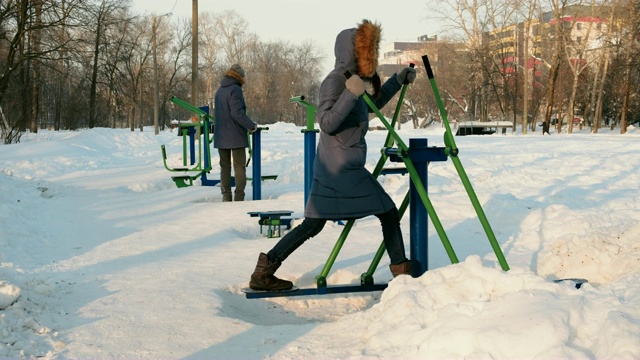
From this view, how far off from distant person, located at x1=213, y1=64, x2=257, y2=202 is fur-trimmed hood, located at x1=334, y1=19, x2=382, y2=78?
195 inches

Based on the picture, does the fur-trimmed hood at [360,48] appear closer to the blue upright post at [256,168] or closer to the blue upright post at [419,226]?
the blue upright post at [419,226]

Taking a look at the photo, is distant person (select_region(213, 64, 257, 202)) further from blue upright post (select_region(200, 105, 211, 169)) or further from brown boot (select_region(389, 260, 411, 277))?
brown boot (select_region(389, 260, 411, 277))

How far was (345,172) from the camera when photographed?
4535 mm

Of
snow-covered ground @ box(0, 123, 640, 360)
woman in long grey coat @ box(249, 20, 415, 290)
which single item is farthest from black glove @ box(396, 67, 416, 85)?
snow-covered ground @ box(0, 123, 640, 360)

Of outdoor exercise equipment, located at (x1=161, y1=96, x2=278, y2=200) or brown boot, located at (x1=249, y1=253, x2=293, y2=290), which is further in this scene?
outdoor exercise equipment, located at (x1=161, y1=96, x2=278, y2=200)

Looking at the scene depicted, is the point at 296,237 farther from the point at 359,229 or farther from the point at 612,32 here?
the point at 612,32

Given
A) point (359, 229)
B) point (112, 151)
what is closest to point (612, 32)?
point (112, 151)

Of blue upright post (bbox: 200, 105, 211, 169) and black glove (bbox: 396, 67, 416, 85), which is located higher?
black glove (bbox: 396, 67, 416, 85)

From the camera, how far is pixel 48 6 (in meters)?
23.9

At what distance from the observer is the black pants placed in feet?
15.1

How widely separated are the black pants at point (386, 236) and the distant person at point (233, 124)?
196 inches

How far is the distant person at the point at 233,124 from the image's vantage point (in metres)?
9.61

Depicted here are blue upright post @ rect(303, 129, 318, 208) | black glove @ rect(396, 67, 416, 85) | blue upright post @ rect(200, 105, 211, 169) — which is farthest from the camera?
blue upright post @ rect(200, 105, 211, 169)

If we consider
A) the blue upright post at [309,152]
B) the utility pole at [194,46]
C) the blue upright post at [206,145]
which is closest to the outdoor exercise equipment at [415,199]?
the blue upright post at [309,152]
